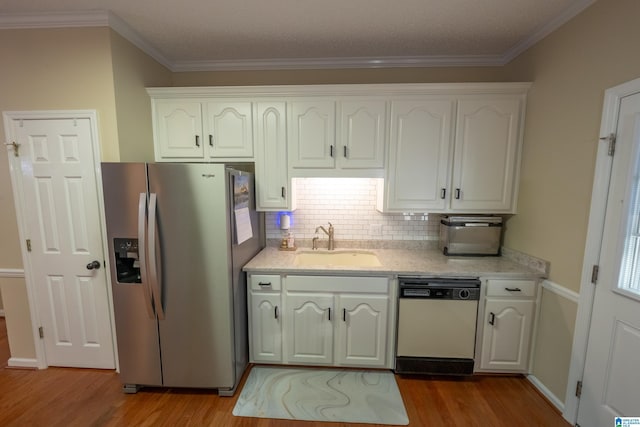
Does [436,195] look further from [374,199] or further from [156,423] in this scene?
[156,423]

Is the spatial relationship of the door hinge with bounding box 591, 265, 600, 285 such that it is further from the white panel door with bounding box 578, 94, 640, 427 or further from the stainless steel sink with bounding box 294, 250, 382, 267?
the stainless steel sink with bounding box 294, 250, 382, 267

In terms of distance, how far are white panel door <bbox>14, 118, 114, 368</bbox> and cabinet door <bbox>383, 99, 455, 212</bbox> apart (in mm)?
2434

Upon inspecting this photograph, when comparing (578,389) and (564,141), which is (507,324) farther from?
(564,141)

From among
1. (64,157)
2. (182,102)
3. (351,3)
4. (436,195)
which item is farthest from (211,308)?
(351,3)

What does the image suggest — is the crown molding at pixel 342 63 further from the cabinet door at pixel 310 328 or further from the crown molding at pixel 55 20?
the cabinet door at pixel 310 328

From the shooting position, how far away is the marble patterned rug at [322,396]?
1.75 m

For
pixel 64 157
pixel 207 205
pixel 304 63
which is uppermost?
pixel 304 63

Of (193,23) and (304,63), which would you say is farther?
(304,63)

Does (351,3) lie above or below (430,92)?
above

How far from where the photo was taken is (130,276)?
5.98 ft

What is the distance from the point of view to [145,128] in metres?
2.24

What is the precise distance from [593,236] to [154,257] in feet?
9.30

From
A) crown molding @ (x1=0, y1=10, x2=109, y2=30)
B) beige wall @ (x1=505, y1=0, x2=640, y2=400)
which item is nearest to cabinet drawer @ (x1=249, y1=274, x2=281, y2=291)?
beige wall @ (x1=505, y1=0, x2=640, y2=400)

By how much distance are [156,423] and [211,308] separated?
799 millimetres
